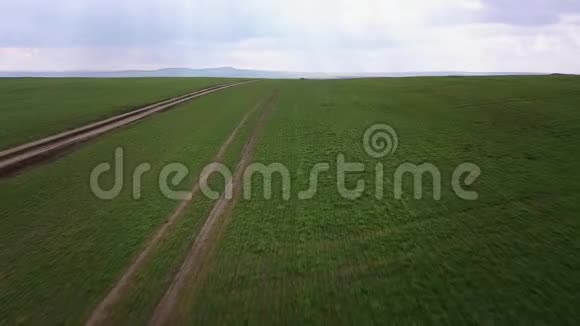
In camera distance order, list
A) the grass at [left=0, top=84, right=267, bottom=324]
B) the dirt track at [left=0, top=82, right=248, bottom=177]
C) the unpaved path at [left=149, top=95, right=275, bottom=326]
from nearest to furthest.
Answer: the unpaved path at [left=149, top=95, right=275, bottom=326] → the grass at [left=0, top=84, right=267, bottom=324] → the dirt track at [left=0, top=82, right=248, bottom=177]

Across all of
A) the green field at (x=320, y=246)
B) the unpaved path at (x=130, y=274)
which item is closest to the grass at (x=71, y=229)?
the green field at (x=320, y=246)

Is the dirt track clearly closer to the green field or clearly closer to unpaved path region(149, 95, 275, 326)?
the green field

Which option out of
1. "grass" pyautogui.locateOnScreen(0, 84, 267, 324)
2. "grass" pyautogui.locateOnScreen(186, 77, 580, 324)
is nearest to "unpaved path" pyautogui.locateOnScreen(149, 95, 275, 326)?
"grass" pyautogui.locateOnScreen(186, 77, 580, 324)

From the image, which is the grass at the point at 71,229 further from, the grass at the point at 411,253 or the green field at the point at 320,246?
the grass at the point at 411,253

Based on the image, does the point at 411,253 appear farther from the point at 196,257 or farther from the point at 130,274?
the point at 130,274

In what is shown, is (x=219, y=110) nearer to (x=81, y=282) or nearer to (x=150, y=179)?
(x=150, y=179)

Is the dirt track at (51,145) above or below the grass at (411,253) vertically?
above

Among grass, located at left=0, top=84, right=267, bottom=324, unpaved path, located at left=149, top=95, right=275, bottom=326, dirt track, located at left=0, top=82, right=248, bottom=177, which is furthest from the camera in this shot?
dirt track, located at left=0, top=82, right=248, bottom=177
